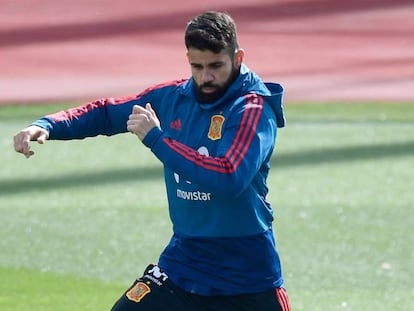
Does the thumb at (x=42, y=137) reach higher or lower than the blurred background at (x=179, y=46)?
higher

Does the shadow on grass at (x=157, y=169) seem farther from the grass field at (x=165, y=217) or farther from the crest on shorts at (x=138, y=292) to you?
the crest on shorts at (x=138, y=292)

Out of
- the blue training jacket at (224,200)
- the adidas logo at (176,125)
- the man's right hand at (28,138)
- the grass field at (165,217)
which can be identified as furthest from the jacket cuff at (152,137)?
the grass field at (165,217)

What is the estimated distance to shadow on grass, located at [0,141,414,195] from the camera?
1160 centimetres

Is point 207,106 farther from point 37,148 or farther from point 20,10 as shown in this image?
point 20,10

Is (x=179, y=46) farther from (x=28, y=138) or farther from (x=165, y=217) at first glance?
(x=28, y=138)

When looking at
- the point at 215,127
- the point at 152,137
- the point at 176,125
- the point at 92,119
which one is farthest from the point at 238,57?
the point at 92,119

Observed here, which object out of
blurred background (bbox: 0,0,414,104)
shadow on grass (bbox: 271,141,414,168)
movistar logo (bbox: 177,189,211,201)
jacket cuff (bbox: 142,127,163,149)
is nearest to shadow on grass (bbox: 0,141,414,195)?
shadow on grass (bbox: 271,141,414,168)

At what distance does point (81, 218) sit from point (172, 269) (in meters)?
4.77

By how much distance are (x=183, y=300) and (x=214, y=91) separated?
0.96 metres

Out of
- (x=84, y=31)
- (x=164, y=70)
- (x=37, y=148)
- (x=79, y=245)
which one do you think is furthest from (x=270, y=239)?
(x=84, y=31)

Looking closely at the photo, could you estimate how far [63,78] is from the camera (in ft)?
61.2

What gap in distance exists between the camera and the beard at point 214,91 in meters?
5.40

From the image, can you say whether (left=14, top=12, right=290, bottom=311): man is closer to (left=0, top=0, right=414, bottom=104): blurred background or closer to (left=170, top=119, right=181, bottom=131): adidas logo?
(left=170, top=119, right=181, bottom=131): adidas logo

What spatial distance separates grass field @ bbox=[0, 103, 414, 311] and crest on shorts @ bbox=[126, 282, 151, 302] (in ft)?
7.66
